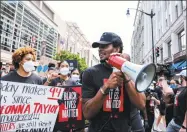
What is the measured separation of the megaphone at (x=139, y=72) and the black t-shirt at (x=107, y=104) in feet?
0.86

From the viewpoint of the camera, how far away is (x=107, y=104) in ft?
5.43

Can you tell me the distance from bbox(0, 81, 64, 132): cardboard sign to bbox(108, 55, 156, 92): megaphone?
173cm

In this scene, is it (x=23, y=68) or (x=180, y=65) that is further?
(x=180, y=65)

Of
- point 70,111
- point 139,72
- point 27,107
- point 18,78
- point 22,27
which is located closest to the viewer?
point 139,72

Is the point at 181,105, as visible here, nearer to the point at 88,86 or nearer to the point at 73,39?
the point at 88,86

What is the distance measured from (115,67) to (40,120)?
1.76 m

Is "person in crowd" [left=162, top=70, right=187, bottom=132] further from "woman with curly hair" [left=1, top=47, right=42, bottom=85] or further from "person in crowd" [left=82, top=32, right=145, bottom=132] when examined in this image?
"woman with curly hair" [left=1, top=47, right=42, bottom=85]

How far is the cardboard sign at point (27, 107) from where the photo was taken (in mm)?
2623

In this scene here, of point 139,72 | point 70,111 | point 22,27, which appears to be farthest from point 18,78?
point 22,27

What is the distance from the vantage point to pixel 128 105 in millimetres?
1700

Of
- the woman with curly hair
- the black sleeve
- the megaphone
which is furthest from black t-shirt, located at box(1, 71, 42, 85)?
the megaphone

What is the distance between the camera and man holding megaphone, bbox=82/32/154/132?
157 cm

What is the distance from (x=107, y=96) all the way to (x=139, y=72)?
484 millimetres

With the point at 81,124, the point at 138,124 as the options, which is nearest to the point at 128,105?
the point at 138,124
